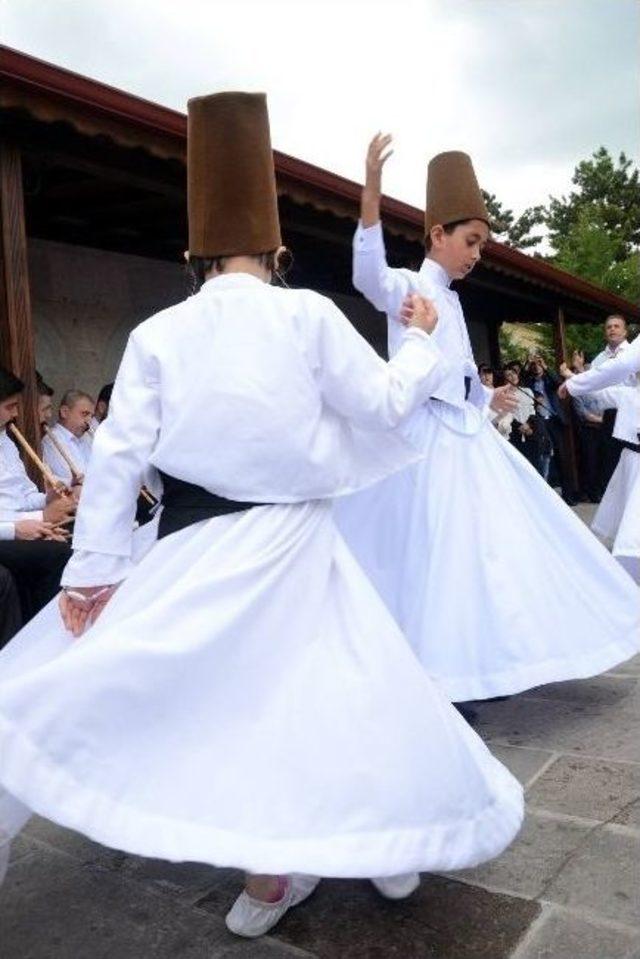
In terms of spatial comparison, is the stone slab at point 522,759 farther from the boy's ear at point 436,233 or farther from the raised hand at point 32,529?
the raised hand at point 32,529

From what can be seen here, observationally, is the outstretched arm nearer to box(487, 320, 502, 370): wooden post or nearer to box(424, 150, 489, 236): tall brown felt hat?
box(424, 150, 489, 236): tall brown felt hat

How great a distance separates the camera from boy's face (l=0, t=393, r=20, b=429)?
→ 4316 mm

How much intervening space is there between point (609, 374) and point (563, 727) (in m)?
2.34

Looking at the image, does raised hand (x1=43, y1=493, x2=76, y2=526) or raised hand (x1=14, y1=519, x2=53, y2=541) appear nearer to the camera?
raised hand (x1=14, y1=519, x2=53, y2=541)

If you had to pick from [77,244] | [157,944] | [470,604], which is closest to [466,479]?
[470,604]

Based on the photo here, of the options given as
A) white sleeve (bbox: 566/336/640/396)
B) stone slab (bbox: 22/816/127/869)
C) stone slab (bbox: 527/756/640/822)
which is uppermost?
white sleeve (bbox: 566/336/640/396)

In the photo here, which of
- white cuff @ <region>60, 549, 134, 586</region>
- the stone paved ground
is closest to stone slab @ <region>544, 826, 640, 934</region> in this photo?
the stone paved ground

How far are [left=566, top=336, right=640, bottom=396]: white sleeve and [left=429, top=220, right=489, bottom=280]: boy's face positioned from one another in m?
1.66

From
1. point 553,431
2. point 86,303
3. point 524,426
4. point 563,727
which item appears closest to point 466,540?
point 563,727

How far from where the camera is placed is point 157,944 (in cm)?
191

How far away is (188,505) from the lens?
1993mm

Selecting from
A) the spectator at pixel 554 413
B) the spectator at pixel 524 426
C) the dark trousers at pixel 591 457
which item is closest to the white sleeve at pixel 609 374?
the spectator at pixel 524 426

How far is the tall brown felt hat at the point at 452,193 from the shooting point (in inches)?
133

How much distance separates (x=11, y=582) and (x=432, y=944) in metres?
2.46
